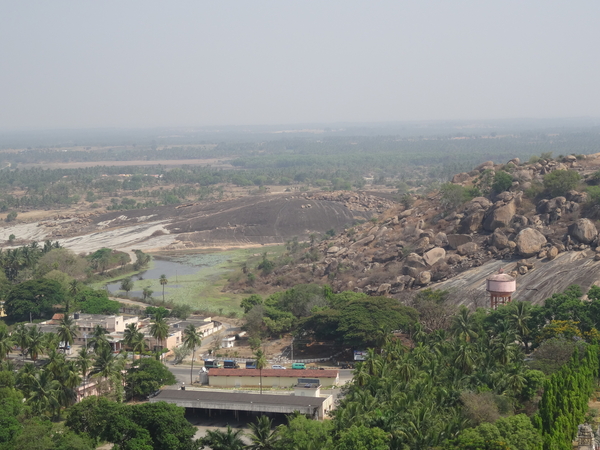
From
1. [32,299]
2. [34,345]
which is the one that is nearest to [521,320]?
[34,345]

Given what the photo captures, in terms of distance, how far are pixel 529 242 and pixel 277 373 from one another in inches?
1429

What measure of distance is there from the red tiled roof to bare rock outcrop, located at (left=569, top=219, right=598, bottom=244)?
35.0 metres

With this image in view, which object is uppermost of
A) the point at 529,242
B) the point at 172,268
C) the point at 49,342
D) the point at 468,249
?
the point at 529,242

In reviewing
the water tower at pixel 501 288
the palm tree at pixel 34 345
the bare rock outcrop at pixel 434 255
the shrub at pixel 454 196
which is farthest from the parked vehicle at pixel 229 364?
the shrub at pixel 454 196

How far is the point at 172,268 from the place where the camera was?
124m

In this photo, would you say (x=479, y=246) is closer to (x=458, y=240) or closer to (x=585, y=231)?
(x=458, y=240)

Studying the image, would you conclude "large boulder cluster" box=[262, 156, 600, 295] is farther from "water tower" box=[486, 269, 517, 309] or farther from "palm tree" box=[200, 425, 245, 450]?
"palm tree" box=[200, 425, 245, 450]

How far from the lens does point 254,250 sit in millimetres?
137625

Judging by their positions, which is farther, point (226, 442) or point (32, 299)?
point (32, 299)

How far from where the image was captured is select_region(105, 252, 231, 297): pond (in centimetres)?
10706

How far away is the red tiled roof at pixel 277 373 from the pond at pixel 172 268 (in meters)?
42.4

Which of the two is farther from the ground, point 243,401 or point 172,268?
point 243,401

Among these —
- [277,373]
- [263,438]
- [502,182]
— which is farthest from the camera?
[502,182]

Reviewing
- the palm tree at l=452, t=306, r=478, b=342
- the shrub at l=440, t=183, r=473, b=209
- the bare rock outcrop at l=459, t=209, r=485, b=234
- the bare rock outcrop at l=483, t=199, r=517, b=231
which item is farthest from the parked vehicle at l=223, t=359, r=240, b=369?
the shrub at l=440, t=183, r=473, b=209
